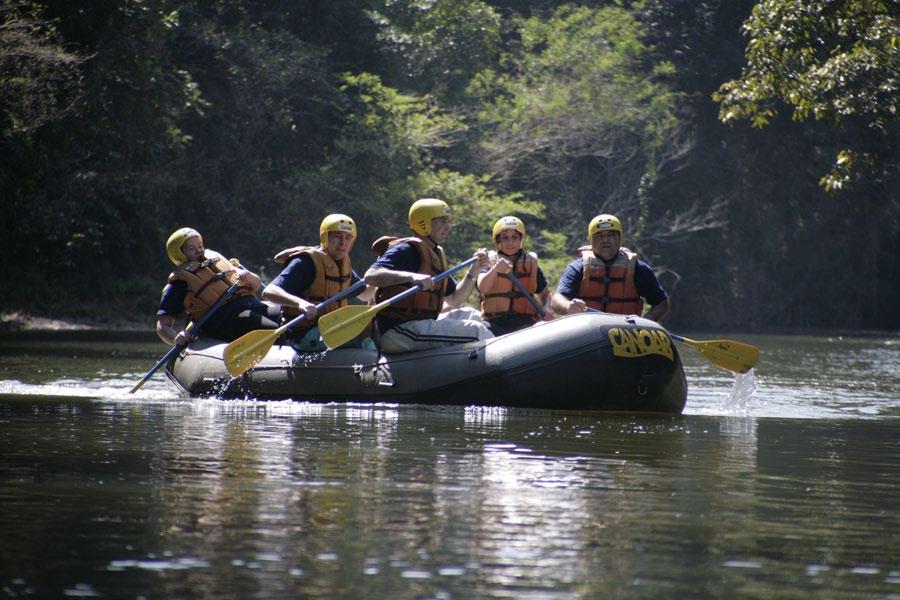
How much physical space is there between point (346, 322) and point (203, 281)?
1576 mm

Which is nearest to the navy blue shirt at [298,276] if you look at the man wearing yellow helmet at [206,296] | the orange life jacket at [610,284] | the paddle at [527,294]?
the man wearing yellow helmet at [206,296]

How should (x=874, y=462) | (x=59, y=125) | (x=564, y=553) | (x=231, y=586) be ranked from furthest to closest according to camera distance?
(x=59, y=125) → (x=874, y=462) → (x=564, y=553) → (x=231, y=586)

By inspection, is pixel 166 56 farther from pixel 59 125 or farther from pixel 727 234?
pixel 727 234

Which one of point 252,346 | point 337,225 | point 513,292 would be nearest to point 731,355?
point 513,292

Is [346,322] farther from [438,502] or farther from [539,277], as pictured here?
[438,502]

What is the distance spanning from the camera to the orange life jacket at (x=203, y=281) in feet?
40.1

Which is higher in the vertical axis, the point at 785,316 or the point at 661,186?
the point at 661,186

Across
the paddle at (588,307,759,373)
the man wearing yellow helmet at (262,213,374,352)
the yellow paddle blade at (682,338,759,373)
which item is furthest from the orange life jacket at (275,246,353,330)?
the yellow paddle blade at (682,338,759,373)

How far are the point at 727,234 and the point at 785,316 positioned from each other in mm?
2315

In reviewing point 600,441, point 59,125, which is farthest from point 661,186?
point 600,441

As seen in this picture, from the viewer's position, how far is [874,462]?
325 inches

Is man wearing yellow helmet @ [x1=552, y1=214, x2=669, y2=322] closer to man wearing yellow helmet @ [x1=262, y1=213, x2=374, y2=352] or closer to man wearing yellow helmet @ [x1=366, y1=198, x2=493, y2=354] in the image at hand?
man wearing yellow helmet @ [x1=366, y1=198, x2=493, y2=354]

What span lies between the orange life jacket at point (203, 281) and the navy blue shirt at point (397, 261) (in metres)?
1.42

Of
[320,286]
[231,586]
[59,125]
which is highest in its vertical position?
[59,125]
